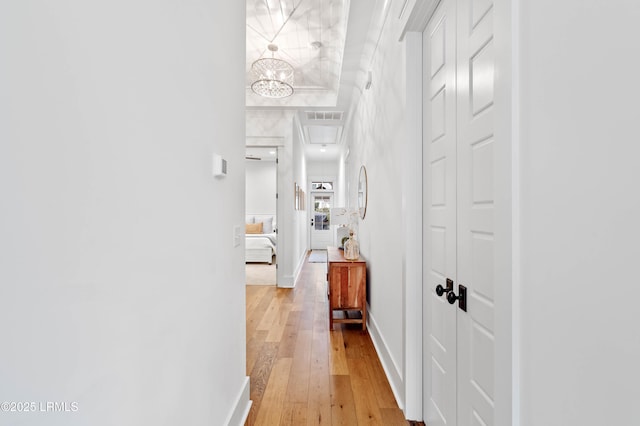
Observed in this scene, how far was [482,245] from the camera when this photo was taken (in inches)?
46.3

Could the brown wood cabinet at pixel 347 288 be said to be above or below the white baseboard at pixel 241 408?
above

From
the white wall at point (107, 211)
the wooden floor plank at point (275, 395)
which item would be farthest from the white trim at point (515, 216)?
the wooden floor plank at point (275, 395)

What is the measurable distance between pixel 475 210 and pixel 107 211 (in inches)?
48.1

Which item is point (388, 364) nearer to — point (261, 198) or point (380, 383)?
point (380, 383)

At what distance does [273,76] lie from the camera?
3.70m

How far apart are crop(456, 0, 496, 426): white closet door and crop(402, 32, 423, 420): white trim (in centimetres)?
50

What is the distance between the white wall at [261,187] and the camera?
966 cm

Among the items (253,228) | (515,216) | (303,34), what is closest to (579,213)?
(515,216)

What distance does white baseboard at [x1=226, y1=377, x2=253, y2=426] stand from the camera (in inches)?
65.0

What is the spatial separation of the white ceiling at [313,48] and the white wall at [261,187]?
4305mm

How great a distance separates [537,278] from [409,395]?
1420 mm

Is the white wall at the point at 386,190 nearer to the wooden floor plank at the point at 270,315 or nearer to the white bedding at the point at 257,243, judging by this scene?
the wooden floor plank at the point at 270,315

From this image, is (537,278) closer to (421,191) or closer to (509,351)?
(509,351)

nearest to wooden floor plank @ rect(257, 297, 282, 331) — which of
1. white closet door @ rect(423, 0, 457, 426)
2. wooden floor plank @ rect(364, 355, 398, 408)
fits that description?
wooden floor plank @ rect(364, 355, 398, 408)
